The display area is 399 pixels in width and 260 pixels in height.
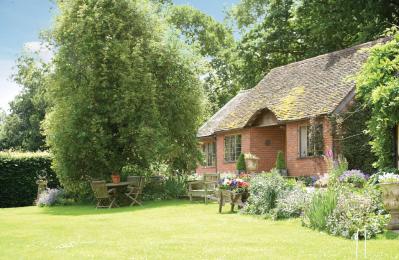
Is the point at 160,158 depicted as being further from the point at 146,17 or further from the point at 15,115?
the point at 15,115

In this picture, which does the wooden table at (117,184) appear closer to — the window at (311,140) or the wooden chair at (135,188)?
the wooden chair at (135,188)

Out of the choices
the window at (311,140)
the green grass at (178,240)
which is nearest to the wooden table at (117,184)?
the green grass at (178,240)

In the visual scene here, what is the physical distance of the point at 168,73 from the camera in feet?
81.9

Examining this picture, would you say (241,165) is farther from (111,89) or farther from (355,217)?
(355,217)

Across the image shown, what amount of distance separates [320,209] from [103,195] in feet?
36.9

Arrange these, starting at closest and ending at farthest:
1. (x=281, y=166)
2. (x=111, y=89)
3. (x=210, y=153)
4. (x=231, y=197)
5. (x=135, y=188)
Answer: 1. (x=231, y=197)
2. (x=135, y=188)
3. (x=111, y=89)
4. (x=281, y=166)
5. (x=210, y=153)

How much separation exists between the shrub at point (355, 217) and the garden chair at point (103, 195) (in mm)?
11307

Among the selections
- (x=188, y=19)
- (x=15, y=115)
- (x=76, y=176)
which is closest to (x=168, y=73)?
(x=76, y=176)

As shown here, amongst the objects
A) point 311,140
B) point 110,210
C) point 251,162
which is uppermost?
point 311,140

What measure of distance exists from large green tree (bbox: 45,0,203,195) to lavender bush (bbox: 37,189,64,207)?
857 millimetres

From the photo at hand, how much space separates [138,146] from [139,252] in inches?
555

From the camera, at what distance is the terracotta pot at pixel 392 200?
36.7 feet

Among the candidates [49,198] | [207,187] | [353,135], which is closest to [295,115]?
[353,135]

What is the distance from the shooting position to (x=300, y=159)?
24.2m
